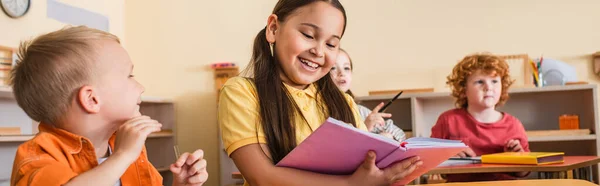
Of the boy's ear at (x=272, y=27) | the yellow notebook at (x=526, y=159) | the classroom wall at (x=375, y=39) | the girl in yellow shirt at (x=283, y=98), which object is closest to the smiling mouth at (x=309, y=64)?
the girl in yellow shirt at (x=283, y=98)

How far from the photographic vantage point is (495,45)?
4.54 metres

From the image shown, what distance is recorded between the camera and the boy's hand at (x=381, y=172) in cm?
123

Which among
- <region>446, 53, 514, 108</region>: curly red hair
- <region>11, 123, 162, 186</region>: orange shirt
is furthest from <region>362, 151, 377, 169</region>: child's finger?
<region>446, 53, 514, 108</region>: curly red hair

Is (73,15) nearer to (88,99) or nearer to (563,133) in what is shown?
(563,133)

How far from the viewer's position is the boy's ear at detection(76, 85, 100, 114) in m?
1.12

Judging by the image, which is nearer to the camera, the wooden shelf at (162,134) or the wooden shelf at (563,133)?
the wooden shelf at (563,133)

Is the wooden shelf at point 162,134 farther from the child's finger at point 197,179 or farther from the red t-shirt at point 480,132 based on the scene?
the child's finger at point 197,179

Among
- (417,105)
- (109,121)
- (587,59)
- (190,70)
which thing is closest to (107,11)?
(190,70)

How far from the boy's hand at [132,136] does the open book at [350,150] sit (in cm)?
29

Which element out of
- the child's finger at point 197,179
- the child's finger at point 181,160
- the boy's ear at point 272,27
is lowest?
the child's finger at point 197,179

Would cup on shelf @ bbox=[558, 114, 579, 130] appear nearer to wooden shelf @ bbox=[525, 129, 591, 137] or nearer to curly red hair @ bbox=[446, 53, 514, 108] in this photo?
wooden shelf @ bbox=[525, 129, 591, 137]

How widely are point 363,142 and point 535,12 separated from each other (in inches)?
148

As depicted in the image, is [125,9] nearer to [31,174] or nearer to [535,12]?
[535,12]

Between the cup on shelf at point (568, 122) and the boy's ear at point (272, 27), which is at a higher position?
the boy's ear at point (272, 27)
